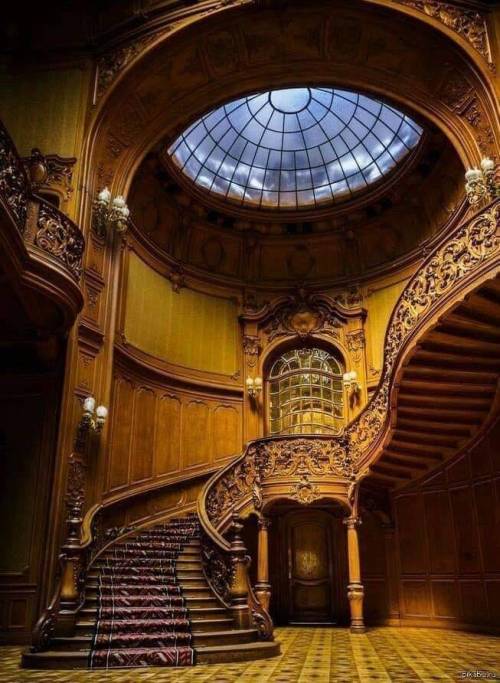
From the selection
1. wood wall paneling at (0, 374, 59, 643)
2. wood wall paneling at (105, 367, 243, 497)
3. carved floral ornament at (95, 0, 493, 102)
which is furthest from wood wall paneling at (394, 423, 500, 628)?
wood wall paneling at (0, 374, 59, 643)

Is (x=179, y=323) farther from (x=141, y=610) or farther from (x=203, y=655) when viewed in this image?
(x=203, y=655)

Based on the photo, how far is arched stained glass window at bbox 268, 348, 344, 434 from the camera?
1462cm

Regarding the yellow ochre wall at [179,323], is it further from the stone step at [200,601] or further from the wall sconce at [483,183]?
the wall sconce at [483,183]

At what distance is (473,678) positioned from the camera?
5316 millimetres

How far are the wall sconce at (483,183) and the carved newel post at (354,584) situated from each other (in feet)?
20.3

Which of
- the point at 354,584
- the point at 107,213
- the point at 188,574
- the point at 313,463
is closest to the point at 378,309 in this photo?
the point at 313,463

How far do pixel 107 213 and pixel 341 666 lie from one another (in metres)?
8.59

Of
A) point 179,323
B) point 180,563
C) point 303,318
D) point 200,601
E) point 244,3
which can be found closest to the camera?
point 200,601

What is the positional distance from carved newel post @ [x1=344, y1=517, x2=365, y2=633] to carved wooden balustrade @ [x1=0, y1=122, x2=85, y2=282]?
6811mm

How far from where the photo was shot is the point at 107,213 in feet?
37.5

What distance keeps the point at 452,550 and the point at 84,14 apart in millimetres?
12896

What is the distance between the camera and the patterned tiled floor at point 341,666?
5410 mm

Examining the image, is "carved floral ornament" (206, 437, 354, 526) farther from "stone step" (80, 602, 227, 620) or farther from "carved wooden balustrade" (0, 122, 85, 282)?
"carved wooden balustrade" (0, 122, 85, 282)

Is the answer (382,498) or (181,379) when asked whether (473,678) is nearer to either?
(382,498)
